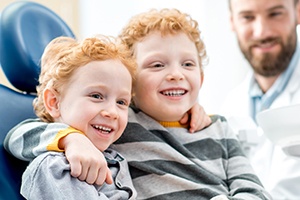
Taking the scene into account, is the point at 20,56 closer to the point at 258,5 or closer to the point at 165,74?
the point at 165,74

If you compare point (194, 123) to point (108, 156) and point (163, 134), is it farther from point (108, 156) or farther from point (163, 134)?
point (108, 156)

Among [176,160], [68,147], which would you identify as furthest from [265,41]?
[68,147]

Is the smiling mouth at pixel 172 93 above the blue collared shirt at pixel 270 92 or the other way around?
above

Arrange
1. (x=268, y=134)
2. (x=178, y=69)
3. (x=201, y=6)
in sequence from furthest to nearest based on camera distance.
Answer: (x=201, y=6) → (x=268, y=134) → (x=178, y=69)

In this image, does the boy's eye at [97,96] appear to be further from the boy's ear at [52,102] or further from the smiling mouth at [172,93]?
the smiling mouth at [172,93]

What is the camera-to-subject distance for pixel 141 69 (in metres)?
1.10

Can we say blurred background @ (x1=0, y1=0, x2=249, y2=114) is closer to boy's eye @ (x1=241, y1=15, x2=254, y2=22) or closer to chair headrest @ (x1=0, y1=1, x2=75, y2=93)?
boy's eye @ (x1=241, y1=15, x2=254, y2=22)

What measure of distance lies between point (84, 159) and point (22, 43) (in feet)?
1.48

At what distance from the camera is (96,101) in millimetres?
912

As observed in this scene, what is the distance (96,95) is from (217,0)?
1.63 metres

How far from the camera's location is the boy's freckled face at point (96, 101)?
35.6 inches

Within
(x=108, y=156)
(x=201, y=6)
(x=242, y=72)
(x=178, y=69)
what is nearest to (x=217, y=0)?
(x=201, y=6)

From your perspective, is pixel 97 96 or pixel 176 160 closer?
pixel 97 96

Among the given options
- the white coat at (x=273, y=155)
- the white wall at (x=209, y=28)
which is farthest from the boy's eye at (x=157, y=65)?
the white wall at (x=209, y=28)
